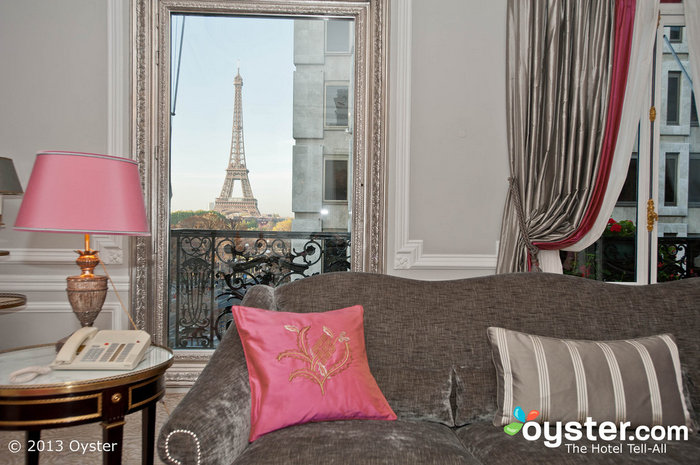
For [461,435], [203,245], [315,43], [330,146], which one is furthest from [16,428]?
[315,43]

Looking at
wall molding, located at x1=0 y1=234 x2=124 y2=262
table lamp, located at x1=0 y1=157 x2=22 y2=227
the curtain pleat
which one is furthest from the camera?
the curtain pleat

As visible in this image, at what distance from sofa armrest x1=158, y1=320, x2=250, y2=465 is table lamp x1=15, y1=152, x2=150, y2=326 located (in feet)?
2.04

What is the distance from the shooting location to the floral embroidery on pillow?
1.48 m

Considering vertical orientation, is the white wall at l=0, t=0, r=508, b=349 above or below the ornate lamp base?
above

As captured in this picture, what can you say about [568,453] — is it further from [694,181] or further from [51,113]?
[51,113]

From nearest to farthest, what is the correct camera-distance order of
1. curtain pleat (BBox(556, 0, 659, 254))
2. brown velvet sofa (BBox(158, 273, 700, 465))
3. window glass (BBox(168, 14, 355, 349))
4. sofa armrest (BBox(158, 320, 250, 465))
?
sofa armrest (BBox(158, 320, 250, 465)), brown velvet sofa (BBox(158, 273, 700, 465)), curtain pleat (BBox(556, 0, 659, 254)), window glass (BBox(168, 14, 355, 349))

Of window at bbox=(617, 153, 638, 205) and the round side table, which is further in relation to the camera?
window at bbox=(617, 153, 638, 205)

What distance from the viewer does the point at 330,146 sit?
9.59ft

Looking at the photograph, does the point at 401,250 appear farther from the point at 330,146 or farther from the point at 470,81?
the point at 470,81

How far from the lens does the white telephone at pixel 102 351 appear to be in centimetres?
153

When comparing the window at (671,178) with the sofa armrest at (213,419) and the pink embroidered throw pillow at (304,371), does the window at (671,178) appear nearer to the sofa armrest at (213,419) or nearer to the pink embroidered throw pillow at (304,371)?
the pink embroidered throw pillow at (304,371)

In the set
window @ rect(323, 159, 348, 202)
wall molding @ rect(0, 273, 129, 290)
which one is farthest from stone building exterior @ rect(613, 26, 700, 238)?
wall molding @ rect(0, 273, 129, 290)

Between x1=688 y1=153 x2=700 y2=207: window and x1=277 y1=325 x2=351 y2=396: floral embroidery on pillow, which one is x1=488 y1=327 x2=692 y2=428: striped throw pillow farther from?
x1=688 y1=153 x2=700 y2=207: window

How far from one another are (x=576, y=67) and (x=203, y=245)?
2.47m
